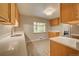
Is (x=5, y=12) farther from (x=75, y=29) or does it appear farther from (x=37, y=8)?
(x=75, y=29)

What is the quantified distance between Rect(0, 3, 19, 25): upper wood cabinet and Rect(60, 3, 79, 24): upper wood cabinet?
1.72 ft

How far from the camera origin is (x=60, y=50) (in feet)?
5.17

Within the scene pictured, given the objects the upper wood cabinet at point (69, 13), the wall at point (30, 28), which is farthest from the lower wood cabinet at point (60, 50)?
the upper wood cabinet at point (69, 13)

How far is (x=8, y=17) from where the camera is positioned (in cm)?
155

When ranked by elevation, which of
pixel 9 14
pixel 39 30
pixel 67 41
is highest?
pixel 9 14

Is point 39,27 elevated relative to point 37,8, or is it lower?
lower

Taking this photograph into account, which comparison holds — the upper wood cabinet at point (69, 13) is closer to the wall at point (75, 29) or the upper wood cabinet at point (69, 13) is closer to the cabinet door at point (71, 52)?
the wall at point (75, 29)

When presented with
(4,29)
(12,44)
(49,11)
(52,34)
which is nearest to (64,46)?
(52,34)

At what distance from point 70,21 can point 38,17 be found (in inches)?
14.4

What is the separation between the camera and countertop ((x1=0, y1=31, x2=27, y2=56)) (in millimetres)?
1553

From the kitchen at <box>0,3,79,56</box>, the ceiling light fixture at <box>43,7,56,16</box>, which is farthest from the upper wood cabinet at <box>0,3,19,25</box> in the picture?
the ceiling light fixture at <box>43,7,56,16</box>

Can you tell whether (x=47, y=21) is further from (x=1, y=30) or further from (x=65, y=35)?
(x=1, y=30)

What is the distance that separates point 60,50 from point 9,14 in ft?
2.33

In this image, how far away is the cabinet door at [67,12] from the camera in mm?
1568
